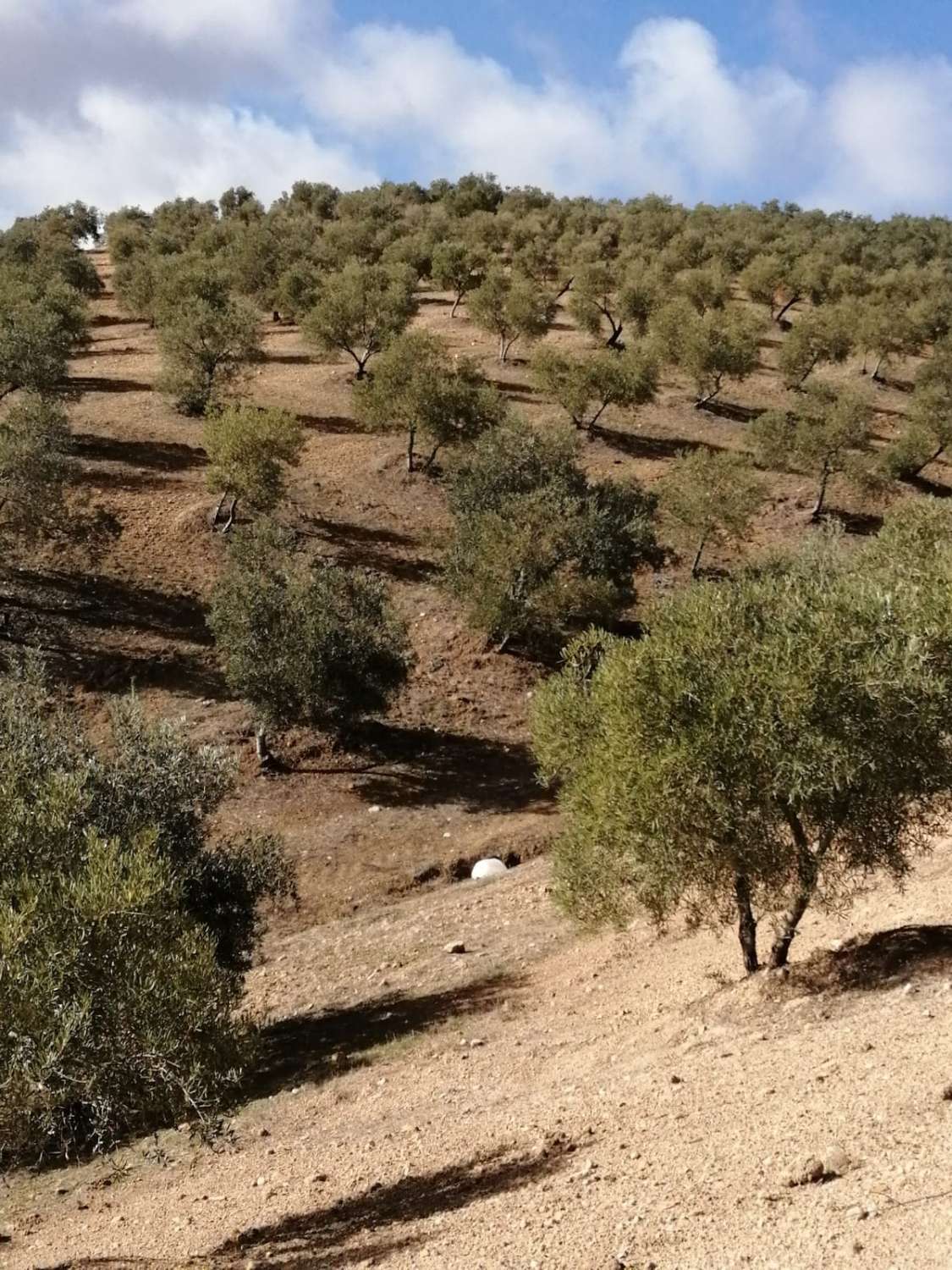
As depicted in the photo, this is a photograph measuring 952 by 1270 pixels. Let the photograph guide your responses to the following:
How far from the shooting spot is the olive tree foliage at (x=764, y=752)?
35.9ft

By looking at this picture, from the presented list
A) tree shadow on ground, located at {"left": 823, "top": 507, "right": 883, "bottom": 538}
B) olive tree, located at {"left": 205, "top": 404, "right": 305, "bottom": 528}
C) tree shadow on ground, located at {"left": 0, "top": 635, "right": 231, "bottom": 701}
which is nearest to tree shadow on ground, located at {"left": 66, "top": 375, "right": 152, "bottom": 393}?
olive tree, located at {"left": 205, "top": 404, "right": 305, "bottom": 528}

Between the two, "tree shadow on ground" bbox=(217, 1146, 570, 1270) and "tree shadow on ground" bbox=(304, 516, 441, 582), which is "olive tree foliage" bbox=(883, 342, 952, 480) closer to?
"tree shadow on ground" bbox=(304, 516, 441, 582)

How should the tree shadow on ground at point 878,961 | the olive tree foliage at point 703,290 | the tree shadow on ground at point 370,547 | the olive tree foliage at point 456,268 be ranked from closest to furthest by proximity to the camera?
1. the tree shadow on ground at point 878,961
2. the tree shadow on ground at point 370,547
3. the olive tree foliage at point 703,290
4. the olive tree foliage at point 456,268

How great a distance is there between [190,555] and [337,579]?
11.6 meters

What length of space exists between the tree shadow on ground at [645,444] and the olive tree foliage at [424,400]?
26.6 ft

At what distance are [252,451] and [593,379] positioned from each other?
21.0 meters

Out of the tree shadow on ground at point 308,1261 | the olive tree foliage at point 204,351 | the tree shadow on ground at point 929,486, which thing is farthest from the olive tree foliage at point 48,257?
the tree shadow on ground at point 308,1261

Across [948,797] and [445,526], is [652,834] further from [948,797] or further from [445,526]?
[445,526]

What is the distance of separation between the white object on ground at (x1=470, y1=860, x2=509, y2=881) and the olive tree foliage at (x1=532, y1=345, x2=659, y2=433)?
31.1m

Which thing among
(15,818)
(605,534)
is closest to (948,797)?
(15,818)

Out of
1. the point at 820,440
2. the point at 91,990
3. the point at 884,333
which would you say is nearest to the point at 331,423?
the point at 820,440

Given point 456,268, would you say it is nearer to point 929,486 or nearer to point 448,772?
point 929,486

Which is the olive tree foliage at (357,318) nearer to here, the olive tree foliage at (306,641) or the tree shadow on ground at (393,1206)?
the olive tree foliage at (306,641)

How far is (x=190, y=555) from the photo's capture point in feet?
120
